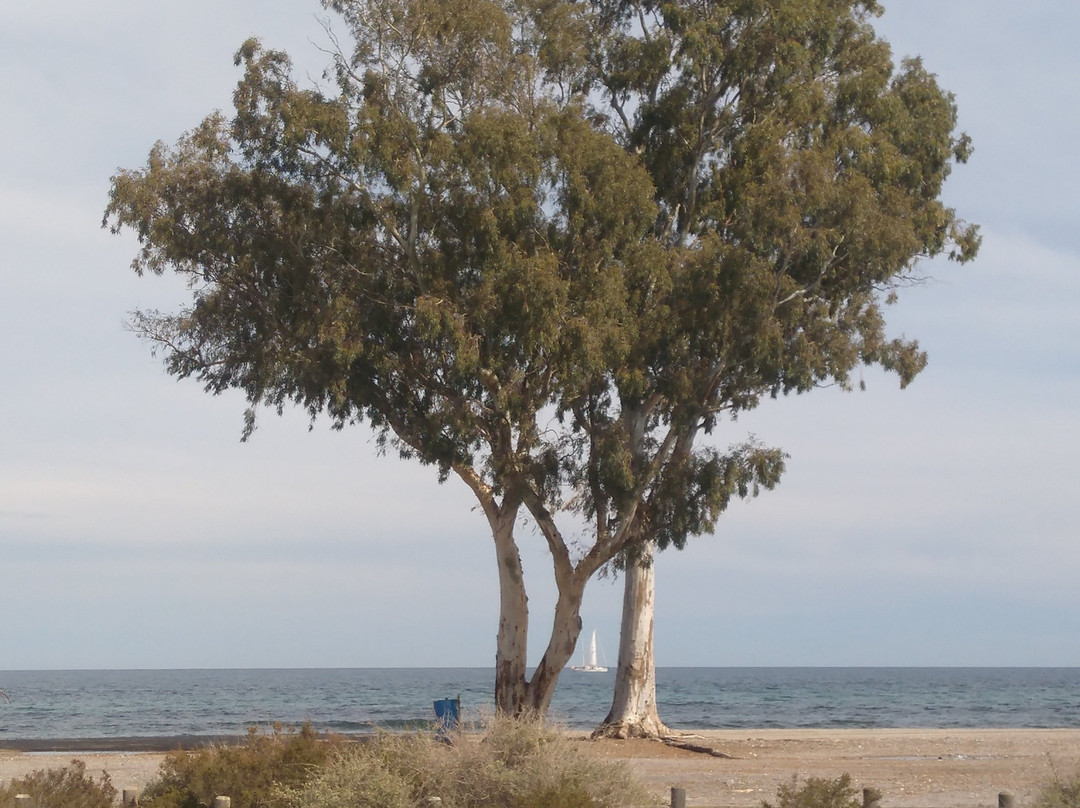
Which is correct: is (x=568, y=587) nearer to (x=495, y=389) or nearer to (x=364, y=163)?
(x=495, y=389)

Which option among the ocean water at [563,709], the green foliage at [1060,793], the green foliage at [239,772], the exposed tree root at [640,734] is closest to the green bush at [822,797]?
the green foliage at [1060,793]

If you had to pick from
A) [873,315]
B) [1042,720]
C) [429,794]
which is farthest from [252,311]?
[1042,720]

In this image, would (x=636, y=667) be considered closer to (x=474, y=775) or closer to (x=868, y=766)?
(x=868, y=766)

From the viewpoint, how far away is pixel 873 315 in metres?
22.5

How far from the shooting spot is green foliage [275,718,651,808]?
464 inches

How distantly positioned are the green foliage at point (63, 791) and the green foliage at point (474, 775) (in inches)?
72.3

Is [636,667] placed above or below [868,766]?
above

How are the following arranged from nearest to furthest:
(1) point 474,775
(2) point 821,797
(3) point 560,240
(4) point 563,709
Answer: (2) point 821,797, (1) point 474,775, (3) point 560,240, (4) point 563,709

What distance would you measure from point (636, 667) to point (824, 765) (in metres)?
5.19

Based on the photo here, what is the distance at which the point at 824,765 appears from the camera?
69.8ft

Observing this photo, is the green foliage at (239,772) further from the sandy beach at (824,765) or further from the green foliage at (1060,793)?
the green foliage at (1060,793)

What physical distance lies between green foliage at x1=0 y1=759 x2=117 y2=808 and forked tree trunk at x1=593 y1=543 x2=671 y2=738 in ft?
44.9

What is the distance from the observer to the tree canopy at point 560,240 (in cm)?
2042

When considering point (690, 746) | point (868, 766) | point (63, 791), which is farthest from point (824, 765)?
point (63, 791)
